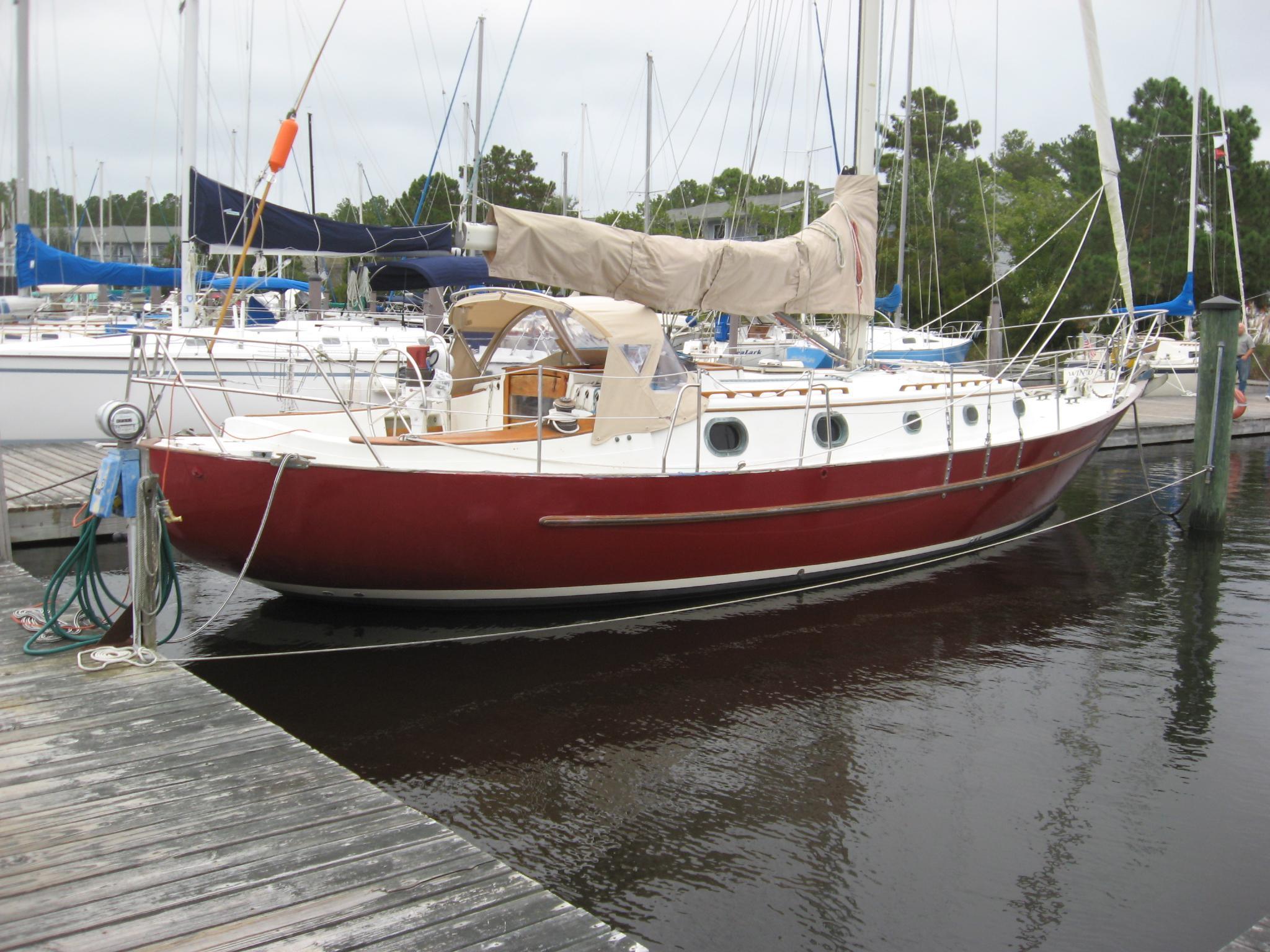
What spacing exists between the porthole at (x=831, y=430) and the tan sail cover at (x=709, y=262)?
1229 mm

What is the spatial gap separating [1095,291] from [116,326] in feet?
84.7

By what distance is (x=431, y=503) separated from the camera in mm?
8016

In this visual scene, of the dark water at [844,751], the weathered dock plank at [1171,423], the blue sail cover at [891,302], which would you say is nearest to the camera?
the dark water at [844,751]

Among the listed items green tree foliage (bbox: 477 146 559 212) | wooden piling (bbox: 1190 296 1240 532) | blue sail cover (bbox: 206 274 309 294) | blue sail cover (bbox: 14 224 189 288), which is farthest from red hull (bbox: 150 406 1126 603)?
green tree foliage (bbox: 477 146 559 212)

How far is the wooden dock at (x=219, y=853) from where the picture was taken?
11.1ft

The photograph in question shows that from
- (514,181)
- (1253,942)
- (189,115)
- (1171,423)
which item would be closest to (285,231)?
(189,115)

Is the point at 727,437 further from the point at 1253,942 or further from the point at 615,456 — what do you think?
the point at 1253,942

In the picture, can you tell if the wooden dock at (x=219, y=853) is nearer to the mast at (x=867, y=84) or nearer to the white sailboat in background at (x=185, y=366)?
the white sailboat in background at (x=185, y=366)

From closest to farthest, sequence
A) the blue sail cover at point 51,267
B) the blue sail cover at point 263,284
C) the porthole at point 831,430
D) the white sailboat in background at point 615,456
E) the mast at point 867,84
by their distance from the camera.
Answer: the white sailboat in background at point 615,456 < the porthole at point 831,430 < the mast at point 867,84 < the blue sail cover at point 51,267 < the blue sail cover at point 263,284

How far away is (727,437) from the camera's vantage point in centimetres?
948

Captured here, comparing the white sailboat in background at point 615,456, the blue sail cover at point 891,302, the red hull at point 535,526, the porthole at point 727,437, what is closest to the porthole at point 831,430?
the white sailboat in background at point 615,456

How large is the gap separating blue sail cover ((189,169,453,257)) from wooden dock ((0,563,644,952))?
11241 millimetres

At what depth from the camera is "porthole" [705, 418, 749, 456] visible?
939 cm

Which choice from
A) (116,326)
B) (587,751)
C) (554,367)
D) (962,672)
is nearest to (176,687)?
(587,751)
